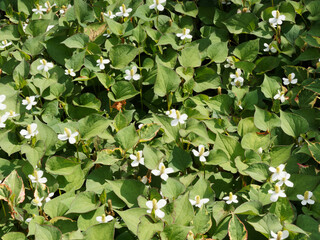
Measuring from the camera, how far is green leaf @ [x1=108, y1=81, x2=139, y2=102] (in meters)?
2.85

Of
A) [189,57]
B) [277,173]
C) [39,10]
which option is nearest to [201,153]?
[277,173]

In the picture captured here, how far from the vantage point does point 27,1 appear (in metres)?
3.71

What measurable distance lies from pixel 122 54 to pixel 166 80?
1.40ft

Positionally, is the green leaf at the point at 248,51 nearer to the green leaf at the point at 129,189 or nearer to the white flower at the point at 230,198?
the white flower at the point at 230,198

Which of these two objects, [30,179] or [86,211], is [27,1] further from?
[86,211]

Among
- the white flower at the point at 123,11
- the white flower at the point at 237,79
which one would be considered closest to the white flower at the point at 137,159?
the white flower at the point at 237,79

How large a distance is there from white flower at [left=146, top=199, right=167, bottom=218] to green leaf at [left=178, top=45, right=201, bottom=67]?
1.18 m

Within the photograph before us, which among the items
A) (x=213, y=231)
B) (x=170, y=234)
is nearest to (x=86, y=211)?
(x=170, y=234)

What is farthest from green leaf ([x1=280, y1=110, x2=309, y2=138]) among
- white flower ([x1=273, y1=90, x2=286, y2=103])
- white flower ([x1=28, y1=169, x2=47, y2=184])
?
white flower ([x1=28, y1=169, x2=47, y2=184])

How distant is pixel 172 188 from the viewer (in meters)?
2.23

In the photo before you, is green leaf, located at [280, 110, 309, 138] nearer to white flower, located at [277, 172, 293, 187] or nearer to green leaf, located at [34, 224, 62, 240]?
white flower, located at [277, 172, 293, 187]

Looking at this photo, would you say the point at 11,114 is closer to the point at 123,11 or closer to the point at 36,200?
the point at 36,200

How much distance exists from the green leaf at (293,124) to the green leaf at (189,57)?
2.38ft

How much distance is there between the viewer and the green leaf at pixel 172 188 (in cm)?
221
